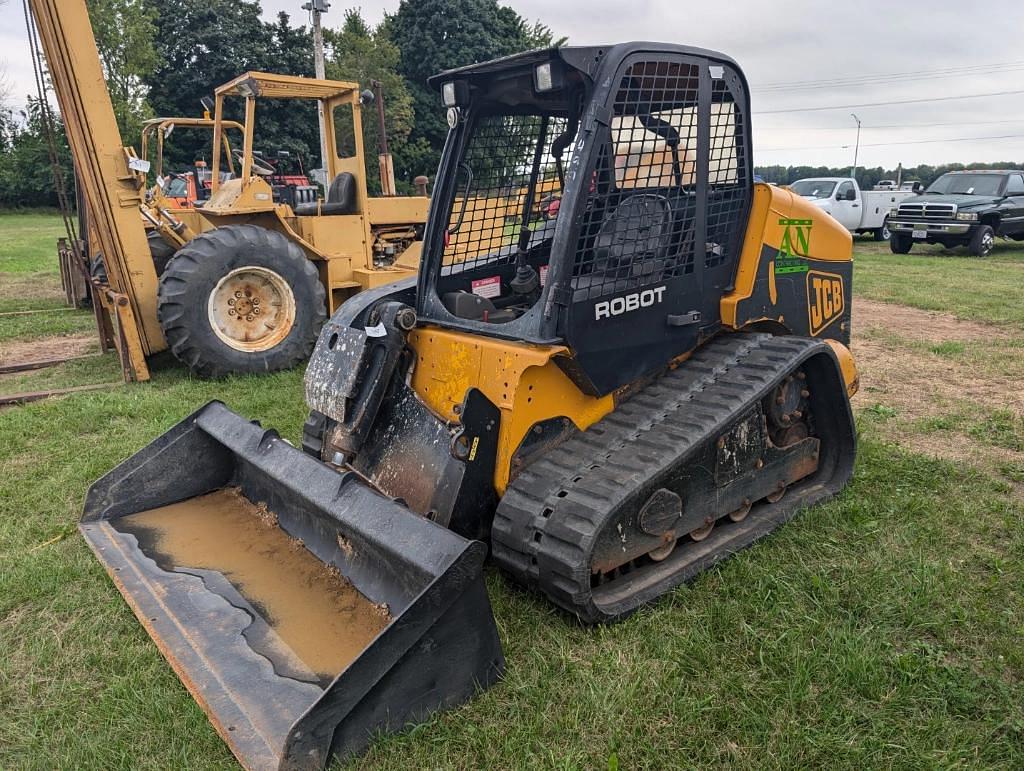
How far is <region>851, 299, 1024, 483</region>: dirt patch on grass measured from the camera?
4.99 m

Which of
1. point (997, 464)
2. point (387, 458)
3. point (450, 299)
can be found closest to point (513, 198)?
point (450, 299)

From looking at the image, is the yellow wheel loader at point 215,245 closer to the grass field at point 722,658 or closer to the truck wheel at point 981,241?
the grass field at point 722,658

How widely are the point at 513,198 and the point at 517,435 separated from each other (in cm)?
165

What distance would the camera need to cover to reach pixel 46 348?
866cm

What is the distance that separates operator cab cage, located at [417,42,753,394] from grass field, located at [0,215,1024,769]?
1117mm

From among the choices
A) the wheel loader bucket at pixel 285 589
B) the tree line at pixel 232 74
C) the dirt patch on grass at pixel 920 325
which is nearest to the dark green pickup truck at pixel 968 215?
the dirt patch on grass at pixel 920 325

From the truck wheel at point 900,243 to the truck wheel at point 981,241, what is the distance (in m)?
1.23

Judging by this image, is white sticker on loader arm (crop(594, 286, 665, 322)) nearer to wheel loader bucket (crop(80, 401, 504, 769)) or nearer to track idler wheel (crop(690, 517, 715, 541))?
track idler wheel (crop(690, 517, 715, 541))

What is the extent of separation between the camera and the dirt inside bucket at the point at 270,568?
2.85m

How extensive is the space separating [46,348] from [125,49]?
25687 mm

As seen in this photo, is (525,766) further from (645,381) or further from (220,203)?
(220,203)

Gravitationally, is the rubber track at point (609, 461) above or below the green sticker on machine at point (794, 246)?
below

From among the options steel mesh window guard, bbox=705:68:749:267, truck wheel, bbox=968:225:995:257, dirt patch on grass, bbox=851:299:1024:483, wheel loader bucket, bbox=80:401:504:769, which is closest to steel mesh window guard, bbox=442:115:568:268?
steel mesh window guard, bbox=705:68:749:267

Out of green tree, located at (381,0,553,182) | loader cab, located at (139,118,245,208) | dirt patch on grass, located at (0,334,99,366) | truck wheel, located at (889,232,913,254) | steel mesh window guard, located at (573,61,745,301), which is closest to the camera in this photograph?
steel mesh window guard, located at (573,61,745,301)
